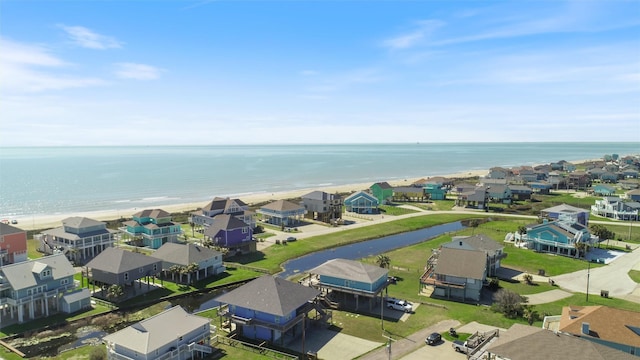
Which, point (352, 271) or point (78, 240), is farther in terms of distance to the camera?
point (78, 240)

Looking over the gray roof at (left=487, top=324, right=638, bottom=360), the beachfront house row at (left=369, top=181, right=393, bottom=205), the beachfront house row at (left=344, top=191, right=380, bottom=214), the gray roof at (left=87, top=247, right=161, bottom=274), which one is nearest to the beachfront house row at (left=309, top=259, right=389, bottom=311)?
the gray roof at (left=487, top=324, right=638, bottom=360)

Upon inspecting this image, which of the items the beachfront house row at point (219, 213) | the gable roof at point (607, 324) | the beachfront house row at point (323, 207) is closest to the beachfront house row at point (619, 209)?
the beachfront house row at point (323, 207)

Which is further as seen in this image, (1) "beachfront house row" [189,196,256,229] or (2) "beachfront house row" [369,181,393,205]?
(2) "beachfront house row" [369,181,393,205]

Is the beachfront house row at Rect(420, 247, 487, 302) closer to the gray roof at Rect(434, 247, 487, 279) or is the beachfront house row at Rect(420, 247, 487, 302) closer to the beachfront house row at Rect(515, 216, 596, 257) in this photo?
the gray roof at Rect(434, 247, 487, 279)

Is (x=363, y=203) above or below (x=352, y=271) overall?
below

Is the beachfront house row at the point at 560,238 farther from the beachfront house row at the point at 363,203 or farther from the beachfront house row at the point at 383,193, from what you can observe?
the beachfront house row at the point at 383,193

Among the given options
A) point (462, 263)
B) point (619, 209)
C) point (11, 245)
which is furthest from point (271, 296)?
point (619, 209)

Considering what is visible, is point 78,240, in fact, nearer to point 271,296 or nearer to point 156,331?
point 156,331
